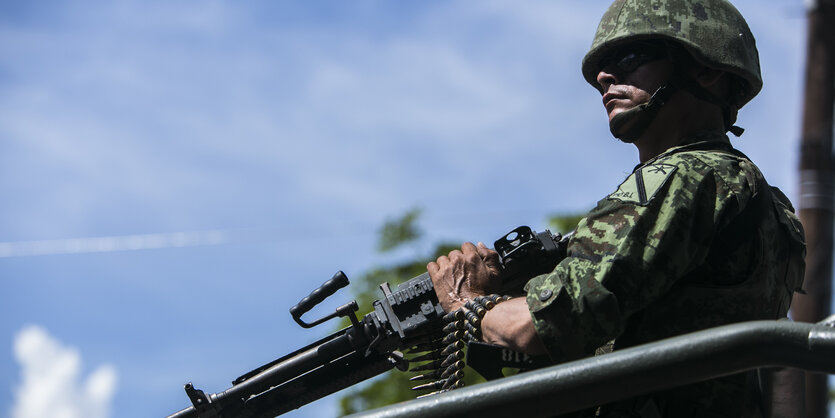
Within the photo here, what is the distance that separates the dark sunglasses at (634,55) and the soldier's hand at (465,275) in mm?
864

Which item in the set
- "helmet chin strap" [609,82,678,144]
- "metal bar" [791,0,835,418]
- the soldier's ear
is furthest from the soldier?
"metal bar" [791,0,835,418]

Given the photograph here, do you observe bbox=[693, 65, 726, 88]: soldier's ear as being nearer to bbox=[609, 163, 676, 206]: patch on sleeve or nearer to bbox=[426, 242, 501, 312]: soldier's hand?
bbox=[609, 163, 676, 206]: patch on sleeve

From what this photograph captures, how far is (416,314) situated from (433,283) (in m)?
0.21

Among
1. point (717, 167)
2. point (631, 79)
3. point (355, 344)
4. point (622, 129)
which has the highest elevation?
point (631, 79)

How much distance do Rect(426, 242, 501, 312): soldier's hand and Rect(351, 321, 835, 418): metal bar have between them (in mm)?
1503

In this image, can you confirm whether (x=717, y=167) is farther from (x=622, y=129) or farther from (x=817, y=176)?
(x=817, y=176)

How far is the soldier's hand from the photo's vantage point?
141 inches

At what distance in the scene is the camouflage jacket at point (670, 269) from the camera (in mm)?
2939

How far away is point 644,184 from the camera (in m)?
3.08

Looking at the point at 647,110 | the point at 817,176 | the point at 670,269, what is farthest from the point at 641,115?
the point at 817,176

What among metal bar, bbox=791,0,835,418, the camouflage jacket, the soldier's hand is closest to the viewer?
the camouflage jacket

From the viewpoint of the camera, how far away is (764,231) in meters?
3.12

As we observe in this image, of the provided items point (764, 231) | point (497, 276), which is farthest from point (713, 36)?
point (497, 276)

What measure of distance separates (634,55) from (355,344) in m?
1.58
